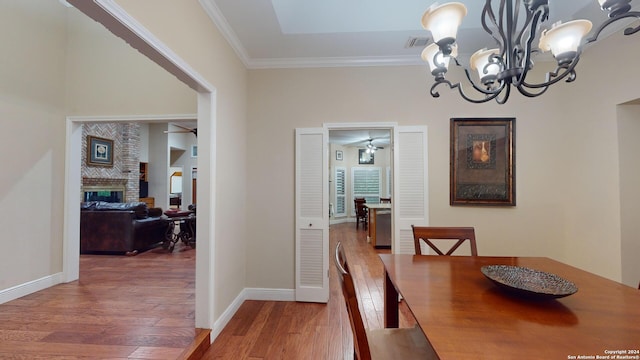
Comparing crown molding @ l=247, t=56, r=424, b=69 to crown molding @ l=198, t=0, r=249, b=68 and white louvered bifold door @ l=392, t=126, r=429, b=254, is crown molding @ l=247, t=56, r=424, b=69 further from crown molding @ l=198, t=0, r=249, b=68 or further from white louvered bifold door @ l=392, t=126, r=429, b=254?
white louvered bifold door @ l=392, t=126, r=429, b=254

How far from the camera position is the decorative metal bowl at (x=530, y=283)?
1.15 metres

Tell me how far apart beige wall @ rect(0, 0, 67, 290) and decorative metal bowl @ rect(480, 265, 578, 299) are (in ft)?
14.5

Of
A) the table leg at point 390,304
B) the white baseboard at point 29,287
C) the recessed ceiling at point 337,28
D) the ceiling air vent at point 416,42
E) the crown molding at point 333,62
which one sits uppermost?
the recessed ceiling at point 337,28

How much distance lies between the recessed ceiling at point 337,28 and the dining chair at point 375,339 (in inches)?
85.6

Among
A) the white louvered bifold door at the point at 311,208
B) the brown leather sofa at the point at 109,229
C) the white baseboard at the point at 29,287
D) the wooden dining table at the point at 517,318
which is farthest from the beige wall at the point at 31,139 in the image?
the wooden dining table at the point at 517,318

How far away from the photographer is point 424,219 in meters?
2.98

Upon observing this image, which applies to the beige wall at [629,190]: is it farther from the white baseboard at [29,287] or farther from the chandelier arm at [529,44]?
the white baseboard at [29,287]

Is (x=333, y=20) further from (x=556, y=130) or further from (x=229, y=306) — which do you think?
(x=229, y=306)

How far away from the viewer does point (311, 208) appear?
3.06 meters

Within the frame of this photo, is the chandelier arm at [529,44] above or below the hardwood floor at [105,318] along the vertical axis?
above

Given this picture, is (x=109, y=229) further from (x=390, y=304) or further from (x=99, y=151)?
(x=390, y=304)

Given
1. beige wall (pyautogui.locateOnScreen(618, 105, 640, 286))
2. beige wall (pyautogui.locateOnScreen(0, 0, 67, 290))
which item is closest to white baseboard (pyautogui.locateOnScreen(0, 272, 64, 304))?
beige wall (pyautogui.locateOnScreen(0, 0, 67, 290))

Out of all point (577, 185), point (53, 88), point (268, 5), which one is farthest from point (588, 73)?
point (53, 88)

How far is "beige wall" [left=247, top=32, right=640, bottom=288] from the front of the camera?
2590mm
